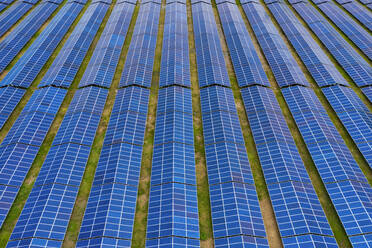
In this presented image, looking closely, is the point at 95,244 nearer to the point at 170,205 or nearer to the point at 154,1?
the point at 170,205

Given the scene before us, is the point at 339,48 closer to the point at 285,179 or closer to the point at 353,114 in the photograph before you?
the point at 353,114

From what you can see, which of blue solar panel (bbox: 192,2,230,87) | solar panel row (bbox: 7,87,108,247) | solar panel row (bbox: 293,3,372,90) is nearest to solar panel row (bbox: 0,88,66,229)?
solar panel row (bbox: 7,87,108,247)

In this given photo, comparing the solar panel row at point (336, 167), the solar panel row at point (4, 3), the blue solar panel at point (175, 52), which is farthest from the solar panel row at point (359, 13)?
the solar panel row at point (4, 3)

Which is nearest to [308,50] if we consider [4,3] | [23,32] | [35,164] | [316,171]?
[316,171]

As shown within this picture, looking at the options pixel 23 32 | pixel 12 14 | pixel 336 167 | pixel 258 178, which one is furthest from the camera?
pixel 12 14

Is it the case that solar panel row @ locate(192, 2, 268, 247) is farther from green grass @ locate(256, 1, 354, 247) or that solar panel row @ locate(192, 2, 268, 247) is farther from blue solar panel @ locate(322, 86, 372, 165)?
blue solar panel @ locate(322, 86, 372, 165)

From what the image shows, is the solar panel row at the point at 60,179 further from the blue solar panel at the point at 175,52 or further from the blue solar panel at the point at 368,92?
the blue solar panel at the point at 368,92

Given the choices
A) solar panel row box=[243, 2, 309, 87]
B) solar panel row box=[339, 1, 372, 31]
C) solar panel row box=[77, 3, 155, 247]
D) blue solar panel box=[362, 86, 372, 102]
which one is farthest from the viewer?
solar panel row box=[339, 1, 372, 31]
